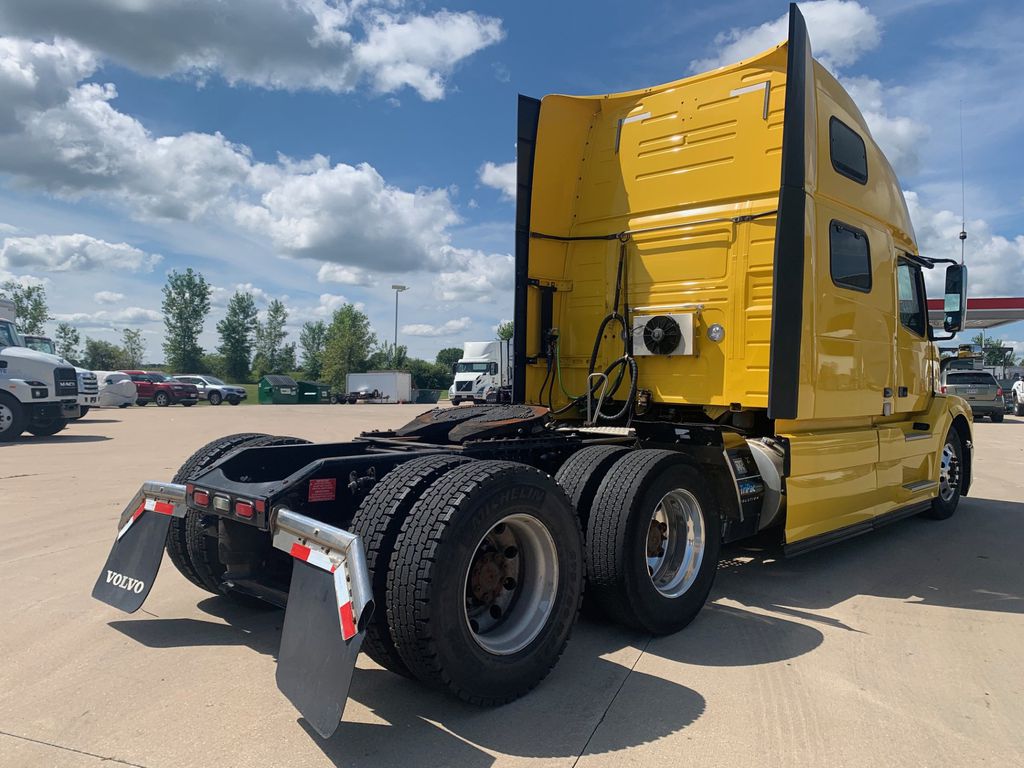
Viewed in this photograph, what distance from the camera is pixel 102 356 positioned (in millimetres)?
76438

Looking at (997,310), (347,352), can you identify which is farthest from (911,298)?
(347,352)

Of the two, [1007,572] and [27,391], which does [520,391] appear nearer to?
[1007,572]

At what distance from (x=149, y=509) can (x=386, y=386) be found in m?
43.3

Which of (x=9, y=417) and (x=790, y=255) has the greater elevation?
(x=790, y=255)

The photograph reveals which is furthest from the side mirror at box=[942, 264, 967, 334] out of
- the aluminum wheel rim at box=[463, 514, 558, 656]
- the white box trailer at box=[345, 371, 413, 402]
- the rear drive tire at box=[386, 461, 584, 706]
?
the white box trailer at box=[345, 371, 413, 402]

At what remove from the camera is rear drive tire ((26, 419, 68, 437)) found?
1592cm

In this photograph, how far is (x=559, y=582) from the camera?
3447 mm

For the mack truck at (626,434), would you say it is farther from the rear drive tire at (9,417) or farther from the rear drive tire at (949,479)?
the rear drive tire at (9,417)

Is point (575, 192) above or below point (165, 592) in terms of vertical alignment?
above

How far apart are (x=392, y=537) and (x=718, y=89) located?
4.28 m

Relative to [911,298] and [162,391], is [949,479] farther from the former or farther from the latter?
[162,391]

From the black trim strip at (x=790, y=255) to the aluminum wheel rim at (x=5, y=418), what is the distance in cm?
1576

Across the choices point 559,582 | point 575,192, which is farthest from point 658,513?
point 575,192

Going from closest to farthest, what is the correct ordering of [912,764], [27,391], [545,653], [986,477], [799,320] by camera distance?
1. [912,764]
2. [545,653]
3. [799,320]
4. [986,477]
5. [27,391]
